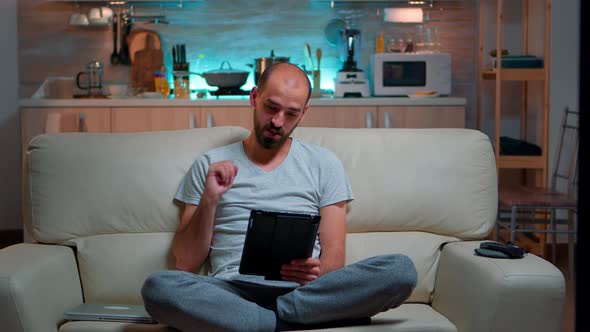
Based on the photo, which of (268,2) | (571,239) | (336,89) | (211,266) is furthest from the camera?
(268,2)

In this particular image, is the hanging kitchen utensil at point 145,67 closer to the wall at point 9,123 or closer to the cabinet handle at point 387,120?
the wall at point 9,123

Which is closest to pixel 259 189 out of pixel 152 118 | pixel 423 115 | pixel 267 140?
pixel 267 140

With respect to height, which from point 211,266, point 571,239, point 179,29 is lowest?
point 571,239

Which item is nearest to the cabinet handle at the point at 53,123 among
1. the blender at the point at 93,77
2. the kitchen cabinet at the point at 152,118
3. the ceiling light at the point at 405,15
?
the kitchen cabinet at the point at 152,118

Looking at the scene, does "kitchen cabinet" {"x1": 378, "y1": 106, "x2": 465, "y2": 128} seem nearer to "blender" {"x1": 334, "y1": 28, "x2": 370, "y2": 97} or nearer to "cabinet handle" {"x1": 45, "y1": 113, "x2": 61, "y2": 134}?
"blender" {"x1": 334, "y1": 28, "x2": 370, "y2": 97}

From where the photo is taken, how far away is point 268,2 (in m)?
5.79

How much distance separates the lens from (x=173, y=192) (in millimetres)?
2566

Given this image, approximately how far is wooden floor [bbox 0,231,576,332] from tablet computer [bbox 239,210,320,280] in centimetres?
180

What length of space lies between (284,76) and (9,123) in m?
3.71

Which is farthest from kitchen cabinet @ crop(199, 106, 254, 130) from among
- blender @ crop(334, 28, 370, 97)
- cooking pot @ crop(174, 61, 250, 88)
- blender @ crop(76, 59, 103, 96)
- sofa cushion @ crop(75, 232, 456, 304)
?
sofa cushion @ crop(75, 232, 456, 304)

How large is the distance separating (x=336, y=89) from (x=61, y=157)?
3049 millimetres

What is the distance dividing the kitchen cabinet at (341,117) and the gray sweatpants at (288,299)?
9.92ft

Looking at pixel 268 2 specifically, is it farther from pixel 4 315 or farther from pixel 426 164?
pixel 4 315

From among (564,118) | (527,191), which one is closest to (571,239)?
(527,191)
